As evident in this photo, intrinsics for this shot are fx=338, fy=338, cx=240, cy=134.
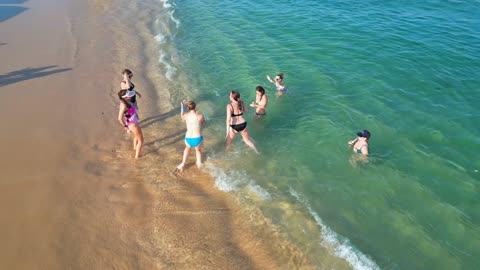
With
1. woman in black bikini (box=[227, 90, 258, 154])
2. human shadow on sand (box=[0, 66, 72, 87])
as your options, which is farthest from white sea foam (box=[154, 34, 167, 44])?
woman in black bikini (box=[227, 90, 258, 154])

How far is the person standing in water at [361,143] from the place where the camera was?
356 inches

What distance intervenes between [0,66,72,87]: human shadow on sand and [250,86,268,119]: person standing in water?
826 centimetres

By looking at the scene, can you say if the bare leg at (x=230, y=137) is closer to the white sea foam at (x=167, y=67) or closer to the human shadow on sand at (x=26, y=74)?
the white sea foam at (x=167, y=67)

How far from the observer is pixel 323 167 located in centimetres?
929

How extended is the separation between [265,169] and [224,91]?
4715 mm

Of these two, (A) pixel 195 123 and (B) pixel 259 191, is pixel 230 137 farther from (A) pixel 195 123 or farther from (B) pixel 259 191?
(B) pixel 259 191

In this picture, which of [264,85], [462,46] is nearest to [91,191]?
[264,85]

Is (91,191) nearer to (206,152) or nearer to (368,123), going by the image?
(206,152)

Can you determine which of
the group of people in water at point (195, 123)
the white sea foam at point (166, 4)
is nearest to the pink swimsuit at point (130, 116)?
the group of people in water at point (195, 123)

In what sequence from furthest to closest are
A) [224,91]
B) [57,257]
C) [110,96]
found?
[224,91], [110,96], [57,257]

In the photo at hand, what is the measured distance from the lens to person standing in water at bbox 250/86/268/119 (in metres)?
10.3

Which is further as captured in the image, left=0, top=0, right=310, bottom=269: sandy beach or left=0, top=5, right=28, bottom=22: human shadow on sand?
left=0, top=5, right=28, bottom=22: human shadow on sand

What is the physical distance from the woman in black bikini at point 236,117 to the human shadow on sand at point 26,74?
853 cm

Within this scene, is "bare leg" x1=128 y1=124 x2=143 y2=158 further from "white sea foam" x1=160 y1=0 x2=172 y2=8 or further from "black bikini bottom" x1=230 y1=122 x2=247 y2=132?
"white sea foam" x1=160 y1=0 x2=172 y2=8
